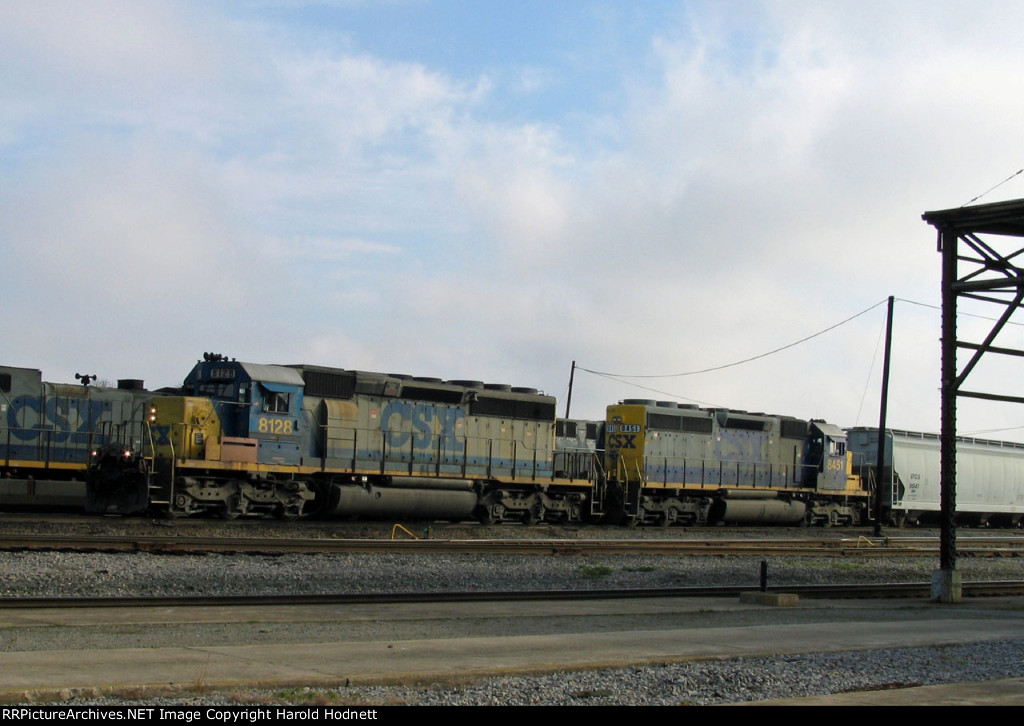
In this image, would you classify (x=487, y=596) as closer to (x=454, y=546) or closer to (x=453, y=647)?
(x=453, y=647)

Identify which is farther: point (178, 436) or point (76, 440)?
point (76, 440)

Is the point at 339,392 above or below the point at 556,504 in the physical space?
above

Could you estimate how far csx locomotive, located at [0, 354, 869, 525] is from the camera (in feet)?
78.6

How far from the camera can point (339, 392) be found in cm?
2672

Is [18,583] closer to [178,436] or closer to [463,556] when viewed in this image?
[463,556]

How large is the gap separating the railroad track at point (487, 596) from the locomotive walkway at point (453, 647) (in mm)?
397

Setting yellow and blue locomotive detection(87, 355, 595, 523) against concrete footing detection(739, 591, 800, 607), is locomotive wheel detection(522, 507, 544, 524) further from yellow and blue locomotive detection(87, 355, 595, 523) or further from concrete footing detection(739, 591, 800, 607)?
concrete footing detection(739, 591, 800, 607)

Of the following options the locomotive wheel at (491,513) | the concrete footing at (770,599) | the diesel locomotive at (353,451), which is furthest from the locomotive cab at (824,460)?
the concrete footing at (770,599)

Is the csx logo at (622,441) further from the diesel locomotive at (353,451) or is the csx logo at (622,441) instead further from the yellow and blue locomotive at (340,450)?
the yellow and blue locomotive at (340,450)

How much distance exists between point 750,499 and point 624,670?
88.9 feet

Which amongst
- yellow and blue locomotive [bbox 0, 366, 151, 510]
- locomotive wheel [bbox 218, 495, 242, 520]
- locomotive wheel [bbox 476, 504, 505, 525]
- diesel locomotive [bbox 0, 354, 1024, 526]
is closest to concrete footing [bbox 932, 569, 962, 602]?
diesel locomotive [bbox 0, 354, 1024, 526]

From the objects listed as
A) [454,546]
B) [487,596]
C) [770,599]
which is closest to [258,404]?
[454,546]
